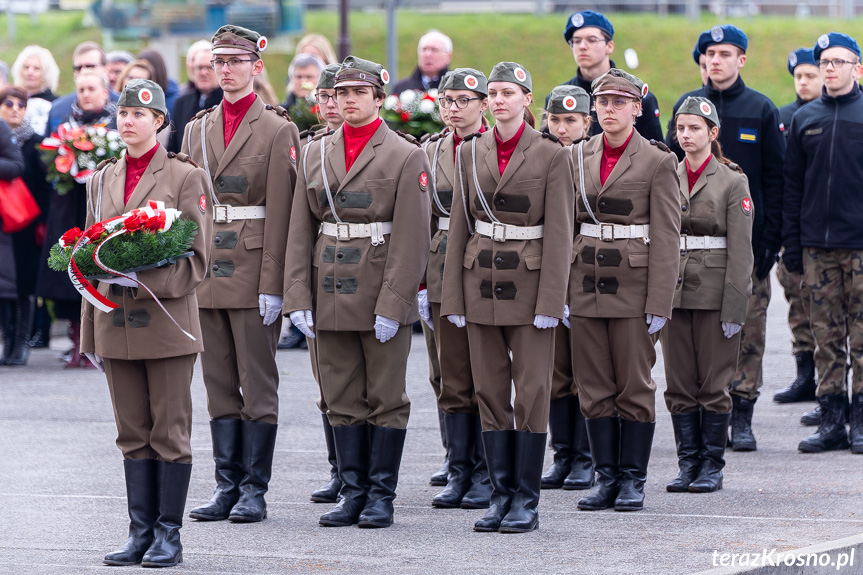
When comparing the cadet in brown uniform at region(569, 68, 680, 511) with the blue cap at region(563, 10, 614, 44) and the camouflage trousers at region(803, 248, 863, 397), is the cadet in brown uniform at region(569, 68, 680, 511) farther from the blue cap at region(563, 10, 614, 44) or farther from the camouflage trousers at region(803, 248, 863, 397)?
the camouflage trousers at region(803, 248, 863, 397)

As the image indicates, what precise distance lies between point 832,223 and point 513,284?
3.03m

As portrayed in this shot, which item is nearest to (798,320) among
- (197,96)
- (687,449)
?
(687,449)

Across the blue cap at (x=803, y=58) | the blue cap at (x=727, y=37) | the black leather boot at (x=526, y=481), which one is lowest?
the black leather boot at (x=526, y=481)

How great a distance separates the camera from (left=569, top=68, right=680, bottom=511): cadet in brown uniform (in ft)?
24.5

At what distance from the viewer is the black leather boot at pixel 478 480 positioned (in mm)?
7535

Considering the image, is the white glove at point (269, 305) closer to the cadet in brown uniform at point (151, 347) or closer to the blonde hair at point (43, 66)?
the cadet in brown uniform at point (151, 347)

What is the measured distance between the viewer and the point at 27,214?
12.5m

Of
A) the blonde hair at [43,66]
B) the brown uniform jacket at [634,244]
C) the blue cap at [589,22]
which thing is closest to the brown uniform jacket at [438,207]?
the brown uniform jacket at [634,244]

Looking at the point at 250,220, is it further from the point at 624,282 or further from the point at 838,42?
the point at 838,42

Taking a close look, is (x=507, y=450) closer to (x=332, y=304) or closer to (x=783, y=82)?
(x=332, y=304)

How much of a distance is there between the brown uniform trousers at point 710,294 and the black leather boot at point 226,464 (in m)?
2.51

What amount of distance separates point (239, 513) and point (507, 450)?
4.41 ft

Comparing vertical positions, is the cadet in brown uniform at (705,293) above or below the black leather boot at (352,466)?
above

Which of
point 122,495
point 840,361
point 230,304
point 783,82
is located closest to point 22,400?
point 122,495
